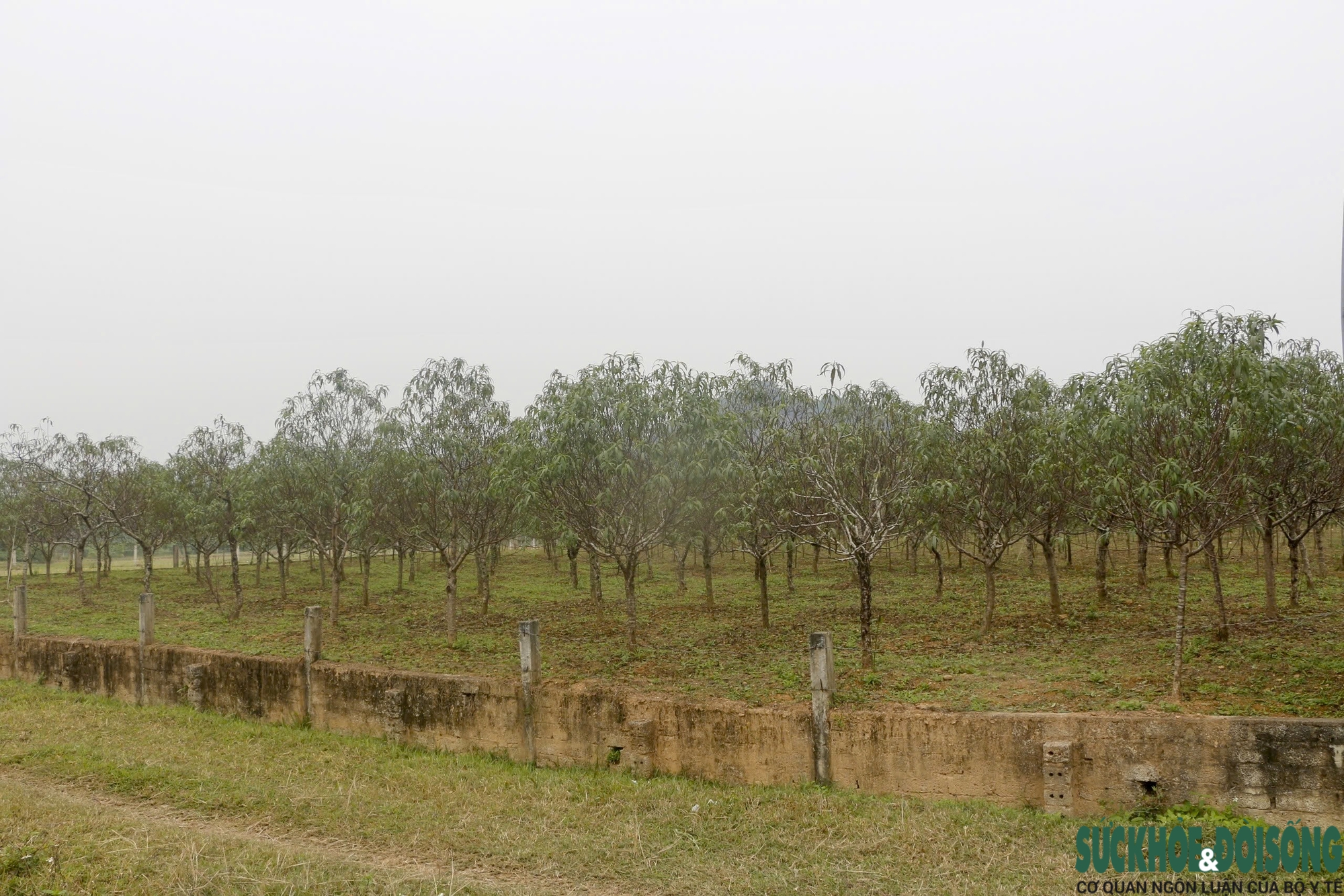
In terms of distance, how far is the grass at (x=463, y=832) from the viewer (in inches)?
279

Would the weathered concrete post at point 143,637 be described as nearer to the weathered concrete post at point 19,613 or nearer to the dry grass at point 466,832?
the dry grass at point 466,832

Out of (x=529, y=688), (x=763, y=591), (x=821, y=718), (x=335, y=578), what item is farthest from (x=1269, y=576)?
(x=335, y=578)

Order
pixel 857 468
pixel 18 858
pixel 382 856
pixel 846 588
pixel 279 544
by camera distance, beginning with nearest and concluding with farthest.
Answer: pixel 18 858 → pixel 382 856 → pixel 857 468 → pixel 846 588 → pixel 279 544

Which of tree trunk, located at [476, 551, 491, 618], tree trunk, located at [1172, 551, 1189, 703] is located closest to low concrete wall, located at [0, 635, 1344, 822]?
tree trunk, located at [1172, 551, 1189, 703]

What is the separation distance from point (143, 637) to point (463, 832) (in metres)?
10.3

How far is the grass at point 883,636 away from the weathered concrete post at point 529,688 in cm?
256

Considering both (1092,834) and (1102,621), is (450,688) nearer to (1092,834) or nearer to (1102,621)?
(1092,834)

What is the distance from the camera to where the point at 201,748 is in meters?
11.6

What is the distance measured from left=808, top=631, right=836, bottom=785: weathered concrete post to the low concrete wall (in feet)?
0.30

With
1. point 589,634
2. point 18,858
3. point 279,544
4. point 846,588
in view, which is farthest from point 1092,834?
point 279,544

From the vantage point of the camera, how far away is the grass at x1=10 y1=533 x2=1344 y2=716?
453 inches

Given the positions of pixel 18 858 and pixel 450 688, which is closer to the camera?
pixel 18 858

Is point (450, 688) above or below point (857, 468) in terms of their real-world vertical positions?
→ below

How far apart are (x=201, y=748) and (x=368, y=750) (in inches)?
99.1
